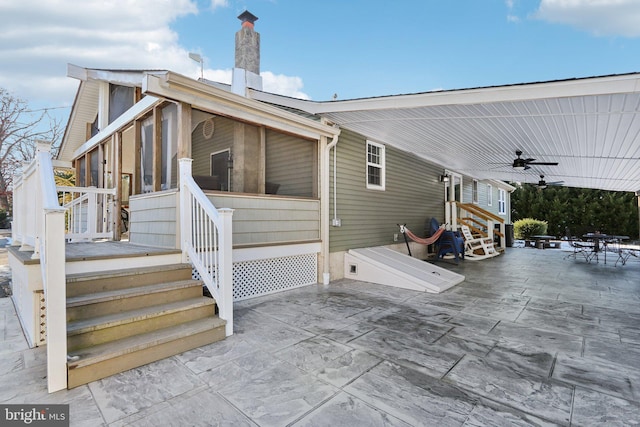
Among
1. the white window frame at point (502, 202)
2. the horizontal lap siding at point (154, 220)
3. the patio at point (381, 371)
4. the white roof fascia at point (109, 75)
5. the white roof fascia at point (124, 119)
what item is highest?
the white roof fascia at point (109, 75)

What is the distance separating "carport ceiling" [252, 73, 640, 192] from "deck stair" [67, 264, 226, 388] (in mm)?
3445

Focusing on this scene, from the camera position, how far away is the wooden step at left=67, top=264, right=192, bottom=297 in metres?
2.86

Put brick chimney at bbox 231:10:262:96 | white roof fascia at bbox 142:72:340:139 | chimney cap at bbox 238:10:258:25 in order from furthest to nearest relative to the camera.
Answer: chimney cap at bbox 238:10:258:25
brick chimney at bbox 231:10:262:96
white roof fascia at bbox 142:72:340:139

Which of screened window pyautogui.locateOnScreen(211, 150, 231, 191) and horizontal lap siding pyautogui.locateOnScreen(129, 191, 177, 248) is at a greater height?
screened window pyautogui.locateOnScreen(211, 150, 231, 191)

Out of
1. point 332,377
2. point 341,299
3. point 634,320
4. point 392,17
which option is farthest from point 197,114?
point 392,17

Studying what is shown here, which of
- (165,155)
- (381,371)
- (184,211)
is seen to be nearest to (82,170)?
(165,155)

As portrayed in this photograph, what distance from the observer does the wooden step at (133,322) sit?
2473 mm

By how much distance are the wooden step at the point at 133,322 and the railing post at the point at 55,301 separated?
0.64 feet

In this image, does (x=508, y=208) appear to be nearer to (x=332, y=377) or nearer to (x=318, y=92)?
(x=318, y=92)

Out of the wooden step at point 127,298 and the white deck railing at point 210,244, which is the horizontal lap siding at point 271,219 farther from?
the wooden step at point 127,298

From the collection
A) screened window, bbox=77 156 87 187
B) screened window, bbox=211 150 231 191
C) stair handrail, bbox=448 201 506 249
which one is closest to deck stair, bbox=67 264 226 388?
screened window, bbox=211 150 231 191

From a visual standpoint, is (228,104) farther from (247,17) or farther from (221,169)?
(247,17)

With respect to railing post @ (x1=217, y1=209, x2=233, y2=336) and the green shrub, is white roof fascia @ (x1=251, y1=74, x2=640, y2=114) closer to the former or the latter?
railing post @ (x1=217, y1=209, x2=233, y2=336)

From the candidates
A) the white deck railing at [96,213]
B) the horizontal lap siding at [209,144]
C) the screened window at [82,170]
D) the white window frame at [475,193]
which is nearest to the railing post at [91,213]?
the white deck railing at [96,213]
